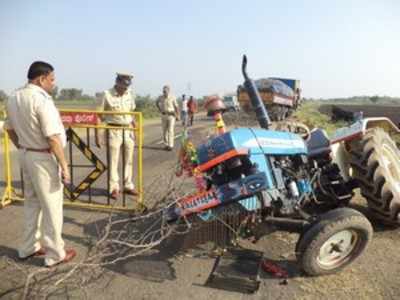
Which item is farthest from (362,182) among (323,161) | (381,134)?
(381,134)

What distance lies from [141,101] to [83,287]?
4278 cm

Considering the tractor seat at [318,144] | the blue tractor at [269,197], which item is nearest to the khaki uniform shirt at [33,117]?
the blue tractor at [269,197]

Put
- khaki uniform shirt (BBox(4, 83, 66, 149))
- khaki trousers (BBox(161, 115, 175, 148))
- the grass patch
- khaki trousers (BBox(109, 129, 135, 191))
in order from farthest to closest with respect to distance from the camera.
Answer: the grass patch
khaki trousers (BBox(161, 115, 175, 148))
khaki trousers (BBox(109, 129, 135, 191))
khaki uniform shirt (BBox(4, 83, 66, 149))

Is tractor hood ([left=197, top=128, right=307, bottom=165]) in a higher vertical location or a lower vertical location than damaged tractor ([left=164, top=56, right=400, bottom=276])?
higher

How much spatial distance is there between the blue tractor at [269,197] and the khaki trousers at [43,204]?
1.19 m

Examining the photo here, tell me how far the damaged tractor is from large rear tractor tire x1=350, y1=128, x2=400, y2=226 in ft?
0.04

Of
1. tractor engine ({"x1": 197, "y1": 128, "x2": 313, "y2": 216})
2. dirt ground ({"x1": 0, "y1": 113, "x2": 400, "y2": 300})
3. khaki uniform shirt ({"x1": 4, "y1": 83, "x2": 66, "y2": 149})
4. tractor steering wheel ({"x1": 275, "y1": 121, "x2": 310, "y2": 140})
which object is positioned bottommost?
dirt ground ({"x1": 0, "y1": 113, "x2": 400, "y2": 300})

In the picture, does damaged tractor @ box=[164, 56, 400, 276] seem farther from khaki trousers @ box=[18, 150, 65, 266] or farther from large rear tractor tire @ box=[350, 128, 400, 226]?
khaki trousers @ box=[18, 150, 65, 266]

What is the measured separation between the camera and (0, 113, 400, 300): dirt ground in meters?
3.77

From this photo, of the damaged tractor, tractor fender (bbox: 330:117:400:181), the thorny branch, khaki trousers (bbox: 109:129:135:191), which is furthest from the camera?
khaki trousers (bbox: 109:129:135:191)

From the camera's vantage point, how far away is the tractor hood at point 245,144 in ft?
13.2

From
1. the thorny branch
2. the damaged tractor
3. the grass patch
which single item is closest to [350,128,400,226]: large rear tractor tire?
the damaged tractor

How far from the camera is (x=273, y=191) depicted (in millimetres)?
4191

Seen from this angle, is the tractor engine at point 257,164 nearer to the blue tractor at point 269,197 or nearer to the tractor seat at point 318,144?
the blue tractor at point 269,197
